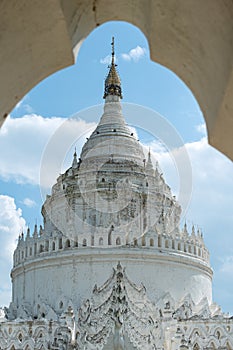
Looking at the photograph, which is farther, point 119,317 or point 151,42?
point 119,317

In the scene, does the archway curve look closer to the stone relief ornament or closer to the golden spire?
the stone relief ornament

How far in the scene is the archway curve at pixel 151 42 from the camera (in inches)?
158

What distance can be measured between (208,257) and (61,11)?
3792 cm

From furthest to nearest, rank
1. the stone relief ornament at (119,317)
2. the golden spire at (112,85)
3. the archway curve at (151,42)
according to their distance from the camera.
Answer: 1. the golden spire at (112,85)
2. the stone relief ornament at (119,317)
3. the archway curve at (151,42)

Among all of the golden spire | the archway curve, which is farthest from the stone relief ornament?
the archway curve

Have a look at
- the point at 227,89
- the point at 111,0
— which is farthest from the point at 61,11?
the point at 227,89

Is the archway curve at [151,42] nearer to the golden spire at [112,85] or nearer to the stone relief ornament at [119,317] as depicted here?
the stone relief ornament at [119,317]

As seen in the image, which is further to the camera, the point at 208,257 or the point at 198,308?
the point at 208,257

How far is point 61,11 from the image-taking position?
4.12 metres

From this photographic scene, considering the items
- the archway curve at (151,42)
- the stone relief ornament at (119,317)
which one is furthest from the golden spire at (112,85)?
the archway curve at (151,42)

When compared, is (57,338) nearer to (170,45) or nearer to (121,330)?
(121,330)

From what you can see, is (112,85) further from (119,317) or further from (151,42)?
(151,42)

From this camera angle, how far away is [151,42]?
14.9ft

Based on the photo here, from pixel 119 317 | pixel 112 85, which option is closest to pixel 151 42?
pixel 119 317
